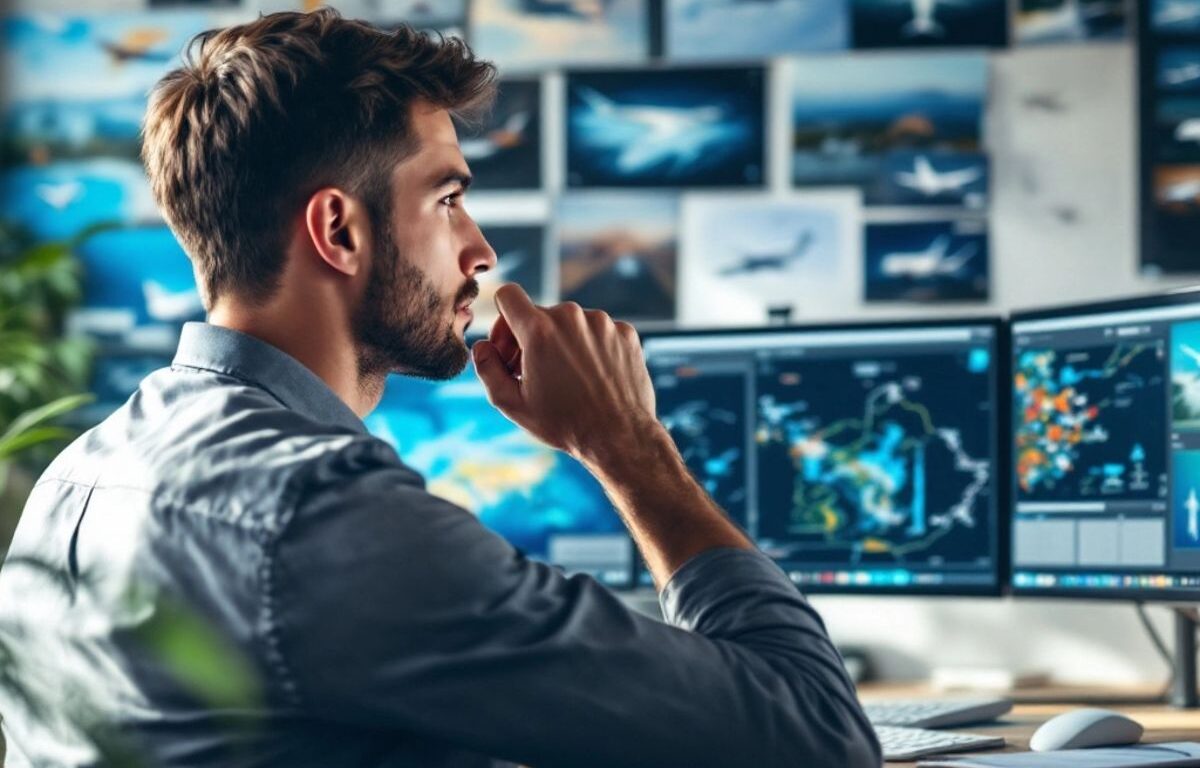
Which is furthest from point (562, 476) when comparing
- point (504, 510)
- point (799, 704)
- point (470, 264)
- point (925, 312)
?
point (799, 704)

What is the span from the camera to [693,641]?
0.92 metres

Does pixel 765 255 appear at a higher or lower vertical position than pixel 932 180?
lower

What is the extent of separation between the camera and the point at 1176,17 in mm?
2146

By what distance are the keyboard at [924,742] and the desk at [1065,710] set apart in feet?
0.05

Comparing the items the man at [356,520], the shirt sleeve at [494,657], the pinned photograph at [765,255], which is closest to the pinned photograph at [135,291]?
the pinned photograph at [765,255]

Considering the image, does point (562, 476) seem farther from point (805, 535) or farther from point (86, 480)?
point (86, 480)

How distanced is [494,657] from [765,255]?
4.87 ft

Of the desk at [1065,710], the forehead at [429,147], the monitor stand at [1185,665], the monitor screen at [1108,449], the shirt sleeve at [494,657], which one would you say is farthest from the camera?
the monitor stand at [1185,665]

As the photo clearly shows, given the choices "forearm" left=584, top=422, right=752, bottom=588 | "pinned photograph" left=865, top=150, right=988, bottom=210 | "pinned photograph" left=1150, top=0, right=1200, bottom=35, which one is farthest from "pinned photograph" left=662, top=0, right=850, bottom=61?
"forearm" left=584, top=422, right=752, bottom=588

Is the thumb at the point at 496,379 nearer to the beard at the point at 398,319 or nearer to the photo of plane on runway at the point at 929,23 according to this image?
the beard at the point at 398,319

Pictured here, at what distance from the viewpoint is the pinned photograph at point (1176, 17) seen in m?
2.15

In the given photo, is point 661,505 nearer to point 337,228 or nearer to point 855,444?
point 337,228

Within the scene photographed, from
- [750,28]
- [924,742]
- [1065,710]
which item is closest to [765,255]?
[750,28]

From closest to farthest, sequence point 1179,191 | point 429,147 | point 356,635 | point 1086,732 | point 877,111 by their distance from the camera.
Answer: point 356,635, point 429,147, point 1086,732, point 1179,191, point 877,111
